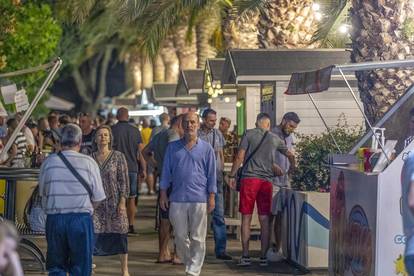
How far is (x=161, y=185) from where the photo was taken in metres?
13.1

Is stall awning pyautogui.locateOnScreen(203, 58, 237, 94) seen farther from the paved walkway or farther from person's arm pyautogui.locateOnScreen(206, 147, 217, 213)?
person's arm pyautogui.locateOnScreen(206, 147, 217, 213)

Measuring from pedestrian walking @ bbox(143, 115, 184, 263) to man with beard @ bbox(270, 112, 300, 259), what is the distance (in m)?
1.31

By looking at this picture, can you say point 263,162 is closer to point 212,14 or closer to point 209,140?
point 209,140

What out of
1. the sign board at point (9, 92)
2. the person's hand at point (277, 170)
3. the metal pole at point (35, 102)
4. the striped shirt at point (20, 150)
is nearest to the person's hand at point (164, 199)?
the metal pole at point (35, 102)

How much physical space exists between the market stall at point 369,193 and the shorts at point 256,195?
2570 mm

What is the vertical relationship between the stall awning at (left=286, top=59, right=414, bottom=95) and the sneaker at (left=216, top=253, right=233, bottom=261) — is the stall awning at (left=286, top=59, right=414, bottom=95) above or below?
above

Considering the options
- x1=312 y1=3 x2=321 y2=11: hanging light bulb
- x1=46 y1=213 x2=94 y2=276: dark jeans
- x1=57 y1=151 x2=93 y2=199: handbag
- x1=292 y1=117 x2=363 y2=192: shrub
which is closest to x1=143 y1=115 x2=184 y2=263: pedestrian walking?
x1=292 y1=117 x2=363 y2=192: shrub

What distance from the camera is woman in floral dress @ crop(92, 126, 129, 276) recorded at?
12.8 meters

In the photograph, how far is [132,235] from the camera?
19.0 meters

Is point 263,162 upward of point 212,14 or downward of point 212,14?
downward

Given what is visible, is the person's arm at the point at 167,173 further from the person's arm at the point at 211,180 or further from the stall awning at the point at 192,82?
the stall awning at the point at 192,82

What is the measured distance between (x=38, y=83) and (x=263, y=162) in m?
20.2

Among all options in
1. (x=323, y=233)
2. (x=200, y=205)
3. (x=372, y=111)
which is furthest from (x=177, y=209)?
(x=372, y=111)

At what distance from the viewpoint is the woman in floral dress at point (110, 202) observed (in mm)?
12812
